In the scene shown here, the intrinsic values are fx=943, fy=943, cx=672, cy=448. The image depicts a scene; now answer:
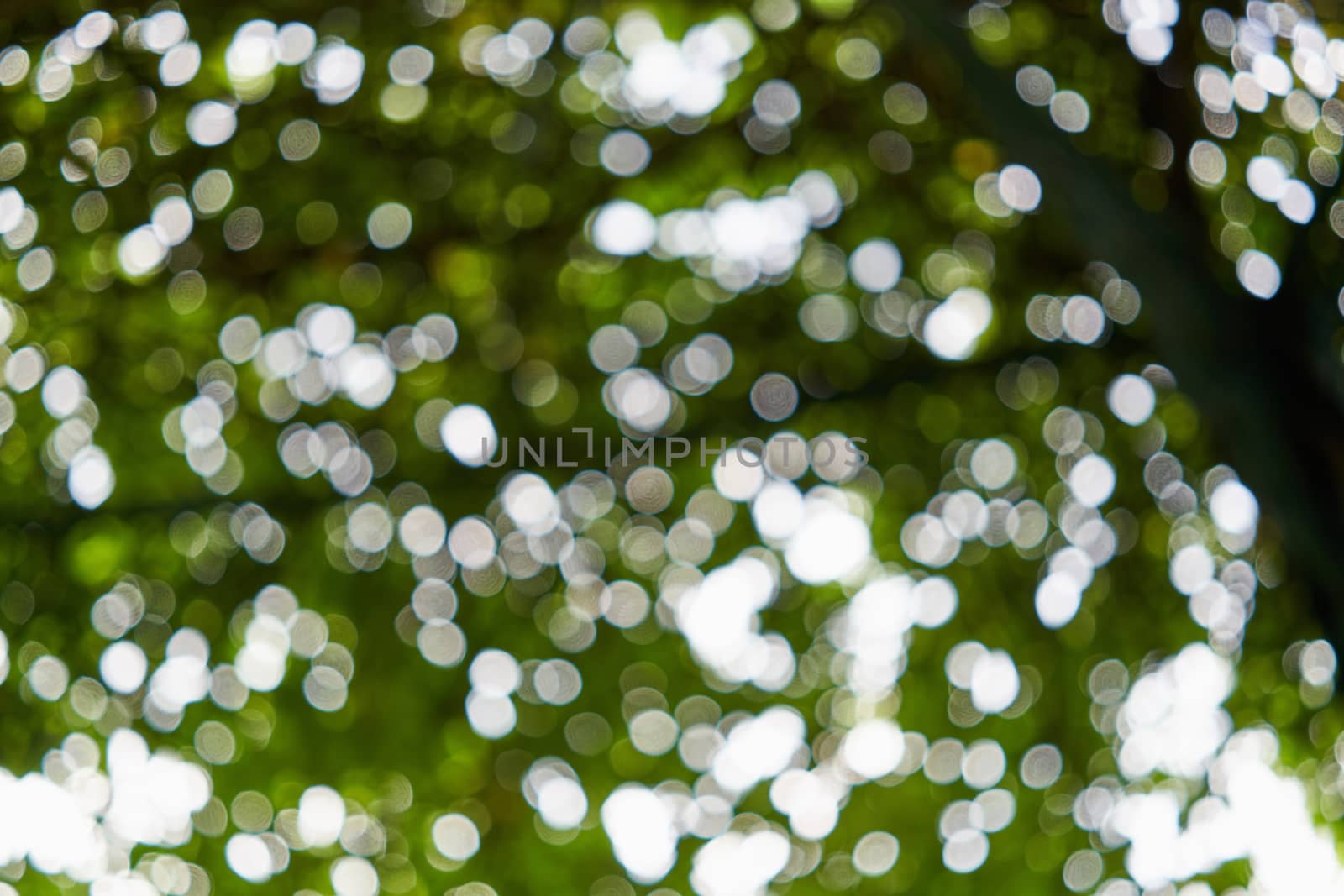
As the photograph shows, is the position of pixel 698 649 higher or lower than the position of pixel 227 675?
higher

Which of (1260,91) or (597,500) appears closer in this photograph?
(1260,91)

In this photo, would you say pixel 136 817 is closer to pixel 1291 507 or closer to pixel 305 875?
pixel 305 875

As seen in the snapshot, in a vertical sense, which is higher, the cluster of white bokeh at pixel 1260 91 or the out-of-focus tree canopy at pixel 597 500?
the cluster of white bokeh at pixel 1260 91

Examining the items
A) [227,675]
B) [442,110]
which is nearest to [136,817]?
[227,675]

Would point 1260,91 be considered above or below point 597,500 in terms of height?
above

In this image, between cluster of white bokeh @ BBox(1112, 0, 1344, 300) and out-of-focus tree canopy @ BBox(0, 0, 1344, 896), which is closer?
cluster of white bokeh @ BBox(1112, 0, 1344, 300)

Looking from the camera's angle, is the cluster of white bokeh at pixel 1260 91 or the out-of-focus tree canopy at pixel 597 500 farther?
the out-of-focus tree canopy at pixel 597 500

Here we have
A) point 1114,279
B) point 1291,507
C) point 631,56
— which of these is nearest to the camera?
point 1291,507

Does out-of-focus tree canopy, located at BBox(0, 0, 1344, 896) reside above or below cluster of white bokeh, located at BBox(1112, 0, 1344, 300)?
below
